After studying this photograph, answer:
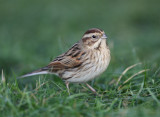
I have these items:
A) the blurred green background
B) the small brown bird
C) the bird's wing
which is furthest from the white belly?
the blurred green background

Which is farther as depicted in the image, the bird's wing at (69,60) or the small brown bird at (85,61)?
the bird's wing at (69,60)

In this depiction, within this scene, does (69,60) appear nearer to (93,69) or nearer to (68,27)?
(93,69)

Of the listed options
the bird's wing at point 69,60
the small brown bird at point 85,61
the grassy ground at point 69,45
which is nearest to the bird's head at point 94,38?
the small brown bird at point 85,61

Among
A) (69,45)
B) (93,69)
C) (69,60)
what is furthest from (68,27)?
(93,69)

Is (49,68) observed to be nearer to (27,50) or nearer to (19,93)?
(19,93)

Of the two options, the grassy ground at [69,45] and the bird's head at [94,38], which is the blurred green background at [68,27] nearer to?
the grassy ground at [69,45]

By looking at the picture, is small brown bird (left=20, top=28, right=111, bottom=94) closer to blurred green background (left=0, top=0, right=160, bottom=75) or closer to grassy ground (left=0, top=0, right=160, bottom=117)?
grassy ground (left=0, top=0, right=160, bottom=117)

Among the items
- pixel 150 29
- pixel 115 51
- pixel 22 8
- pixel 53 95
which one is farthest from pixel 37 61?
pixel 22 8
